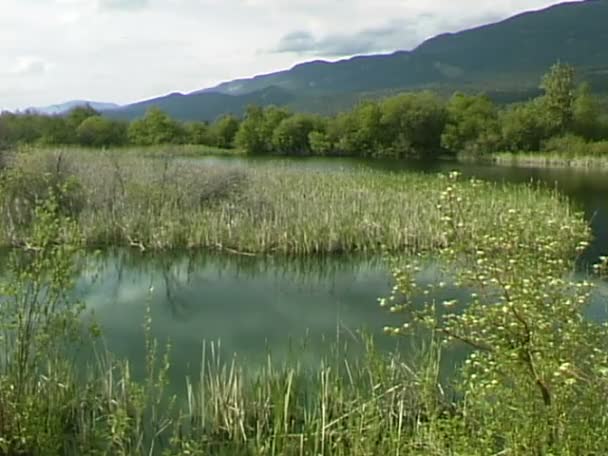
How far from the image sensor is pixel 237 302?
1146 cm

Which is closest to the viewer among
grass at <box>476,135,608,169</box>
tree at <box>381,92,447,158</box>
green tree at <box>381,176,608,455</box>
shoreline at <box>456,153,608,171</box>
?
green tree at <box>381,176,608,455</box>

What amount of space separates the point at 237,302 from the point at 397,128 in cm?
5393

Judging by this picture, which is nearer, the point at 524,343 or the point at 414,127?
the point at 524,343

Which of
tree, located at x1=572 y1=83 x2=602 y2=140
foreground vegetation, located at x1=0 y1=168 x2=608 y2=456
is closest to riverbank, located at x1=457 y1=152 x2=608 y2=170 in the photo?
tree, located at x1=572 y1=83 x2=602 y2=140

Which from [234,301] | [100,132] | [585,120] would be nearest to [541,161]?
[585,120]

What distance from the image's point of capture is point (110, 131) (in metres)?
56.8

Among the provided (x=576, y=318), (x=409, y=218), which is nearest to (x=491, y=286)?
(x=576, y=318)

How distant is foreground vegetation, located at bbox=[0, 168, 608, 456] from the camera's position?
3.48 meters

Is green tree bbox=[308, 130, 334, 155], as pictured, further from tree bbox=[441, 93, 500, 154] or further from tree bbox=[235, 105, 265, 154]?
tree bbox=[441, 93, 500, 154]

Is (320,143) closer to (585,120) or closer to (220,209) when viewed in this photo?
(585,120)

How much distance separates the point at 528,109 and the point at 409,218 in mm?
47577

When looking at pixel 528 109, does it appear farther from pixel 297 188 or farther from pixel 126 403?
pixel 126 403

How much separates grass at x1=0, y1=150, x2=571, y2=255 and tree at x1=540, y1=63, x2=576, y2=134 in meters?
43.0

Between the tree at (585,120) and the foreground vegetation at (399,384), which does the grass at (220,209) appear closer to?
the foreground vegetation at (399,384)
